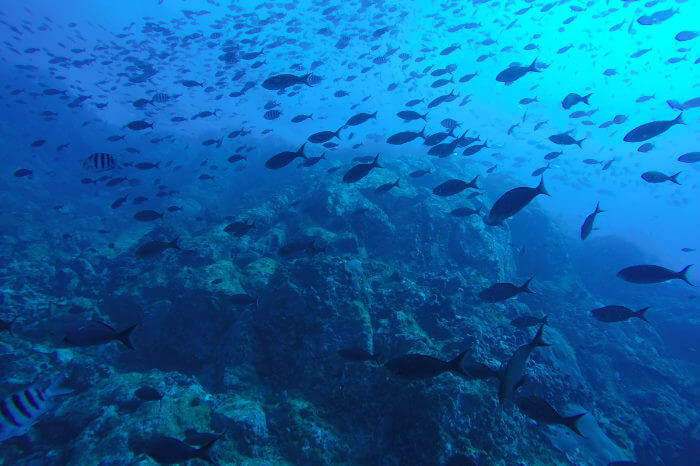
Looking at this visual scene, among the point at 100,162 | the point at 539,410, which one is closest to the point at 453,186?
the point at 539,410

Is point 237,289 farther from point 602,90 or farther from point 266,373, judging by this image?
point 602,90

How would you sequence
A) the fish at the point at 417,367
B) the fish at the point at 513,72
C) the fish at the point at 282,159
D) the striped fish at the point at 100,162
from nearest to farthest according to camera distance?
the fish at the point at 417,367 < the fish at the point at 282,159 < the striped fish at the point at 100,162 < the fish at the point at 513,72

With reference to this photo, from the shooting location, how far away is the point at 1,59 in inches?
1576

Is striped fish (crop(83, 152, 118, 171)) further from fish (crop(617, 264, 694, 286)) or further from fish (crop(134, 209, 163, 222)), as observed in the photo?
fish (crop(617, 264, 694, 286))

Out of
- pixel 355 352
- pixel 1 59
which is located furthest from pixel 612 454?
pixel 1 59

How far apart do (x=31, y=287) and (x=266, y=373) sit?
11.9m

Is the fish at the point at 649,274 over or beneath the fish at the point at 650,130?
beneath

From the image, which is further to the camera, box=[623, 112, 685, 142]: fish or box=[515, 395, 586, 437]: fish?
box=[623, 112, 685, 142]: fish

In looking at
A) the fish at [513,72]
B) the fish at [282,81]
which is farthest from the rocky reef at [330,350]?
the fish at [513,72]

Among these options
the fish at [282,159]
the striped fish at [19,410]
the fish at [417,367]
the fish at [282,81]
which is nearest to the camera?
the fish at [417,367]

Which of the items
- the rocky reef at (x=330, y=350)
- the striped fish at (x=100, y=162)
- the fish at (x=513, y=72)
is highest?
the striped fish at (x=100, y=162)

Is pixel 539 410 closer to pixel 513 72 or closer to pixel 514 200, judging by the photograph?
pixel 514 200

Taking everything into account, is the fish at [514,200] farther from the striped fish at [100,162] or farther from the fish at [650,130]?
the striped fish at [100,162]

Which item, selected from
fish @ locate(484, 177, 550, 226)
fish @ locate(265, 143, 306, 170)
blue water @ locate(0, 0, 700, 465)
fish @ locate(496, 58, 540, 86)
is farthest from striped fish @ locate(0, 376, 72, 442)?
fish @ locate(496, 58, 540, 86)
